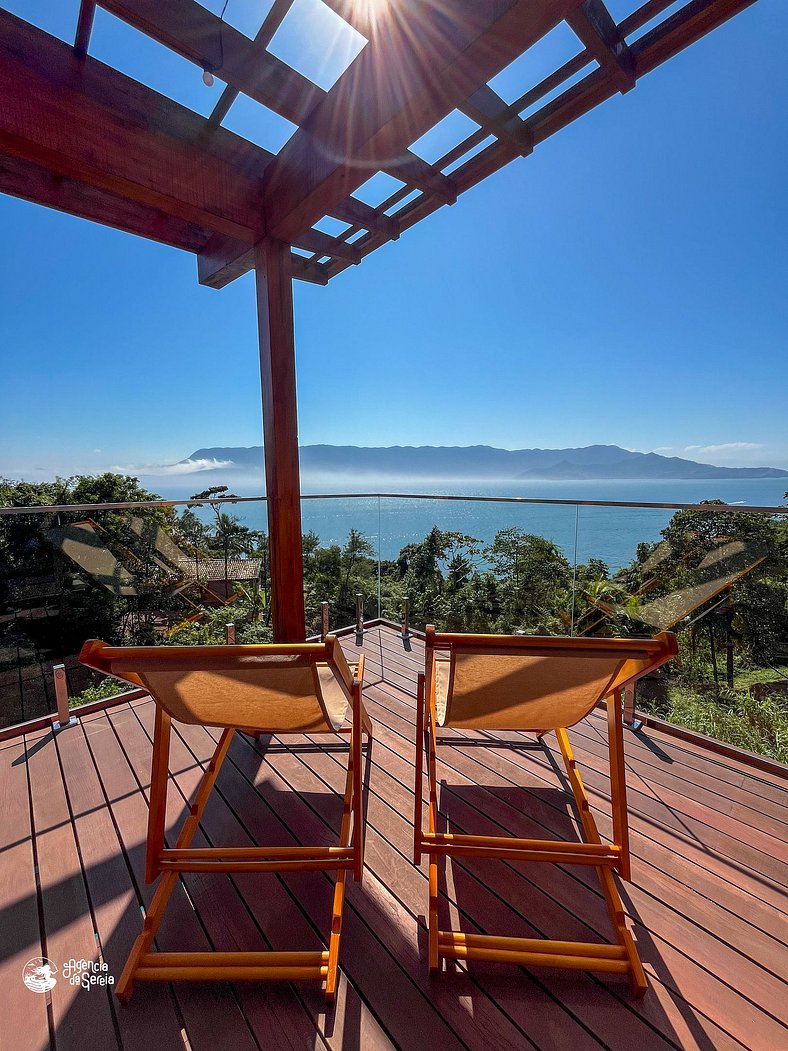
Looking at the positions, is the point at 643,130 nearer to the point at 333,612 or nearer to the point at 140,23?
the point at 140,23

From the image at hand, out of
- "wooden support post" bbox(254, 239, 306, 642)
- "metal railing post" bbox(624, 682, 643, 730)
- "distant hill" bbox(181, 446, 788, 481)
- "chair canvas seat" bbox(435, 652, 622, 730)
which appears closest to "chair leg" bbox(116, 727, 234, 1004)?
"chair canvas seat" bbox(435, 652, 622, 730)

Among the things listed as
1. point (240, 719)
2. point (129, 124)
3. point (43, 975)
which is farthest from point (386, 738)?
point (129, 124)

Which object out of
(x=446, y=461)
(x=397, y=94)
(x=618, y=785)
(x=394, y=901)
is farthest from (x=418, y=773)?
(x=446, y=461)

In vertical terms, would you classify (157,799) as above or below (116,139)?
below

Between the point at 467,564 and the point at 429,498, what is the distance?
72 centimetres

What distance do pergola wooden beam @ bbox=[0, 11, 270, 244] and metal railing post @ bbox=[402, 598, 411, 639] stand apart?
2.72 meters

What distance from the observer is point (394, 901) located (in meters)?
1.29

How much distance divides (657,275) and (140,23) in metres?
21.6

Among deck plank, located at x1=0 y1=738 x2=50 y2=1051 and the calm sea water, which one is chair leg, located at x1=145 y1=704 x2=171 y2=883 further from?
the calm sea water

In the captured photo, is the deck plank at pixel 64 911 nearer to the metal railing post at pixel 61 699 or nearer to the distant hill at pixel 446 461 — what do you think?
the metal railing post at pixel 61 699

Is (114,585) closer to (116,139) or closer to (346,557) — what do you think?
(346,557)

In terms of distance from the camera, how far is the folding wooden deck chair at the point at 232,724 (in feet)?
3.45

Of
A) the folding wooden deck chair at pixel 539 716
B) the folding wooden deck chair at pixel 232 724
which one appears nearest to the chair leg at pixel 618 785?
the folding wooden deck chair at pixel 539 716

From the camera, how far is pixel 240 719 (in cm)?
139
